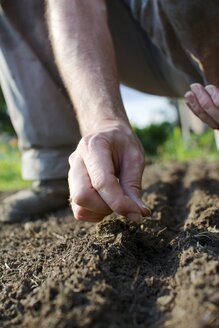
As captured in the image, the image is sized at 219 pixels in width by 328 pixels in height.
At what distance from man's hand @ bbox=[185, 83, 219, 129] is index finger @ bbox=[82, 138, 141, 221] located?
1.85 ft

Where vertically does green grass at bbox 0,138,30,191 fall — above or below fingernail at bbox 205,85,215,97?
below

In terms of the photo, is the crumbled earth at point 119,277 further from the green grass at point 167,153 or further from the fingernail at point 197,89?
the green grass at point 167,153

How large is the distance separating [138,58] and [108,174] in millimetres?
1721

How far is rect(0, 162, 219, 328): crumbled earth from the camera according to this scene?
1.05 m

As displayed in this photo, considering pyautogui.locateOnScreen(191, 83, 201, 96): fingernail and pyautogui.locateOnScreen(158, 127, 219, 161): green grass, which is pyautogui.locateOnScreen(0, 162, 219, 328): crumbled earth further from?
pyautogui.locateOnScreen(158, 127, 219, 161): green grass

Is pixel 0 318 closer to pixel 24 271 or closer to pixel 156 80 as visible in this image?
pixel 24 271

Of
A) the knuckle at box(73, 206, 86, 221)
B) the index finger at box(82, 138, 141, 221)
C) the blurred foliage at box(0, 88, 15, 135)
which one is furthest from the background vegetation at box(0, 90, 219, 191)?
the blurred foliage at box(0, 88, 15, 135)

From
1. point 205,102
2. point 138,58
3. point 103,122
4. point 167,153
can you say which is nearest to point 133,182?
point 103,122

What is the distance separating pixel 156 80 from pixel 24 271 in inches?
74.0

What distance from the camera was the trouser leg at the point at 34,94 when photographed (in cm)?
258

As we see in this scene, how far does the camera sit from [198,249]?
4.46ft

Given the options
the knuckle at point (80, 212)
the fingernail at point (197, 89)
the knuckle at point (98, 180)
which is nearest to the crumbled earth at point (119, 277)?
the knuckle at point (80, 212)

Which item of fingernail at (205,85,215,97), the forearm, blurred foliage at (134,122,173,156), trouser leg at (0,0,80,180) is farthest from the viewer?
Result: blurred foliage at (134,122,173,156)

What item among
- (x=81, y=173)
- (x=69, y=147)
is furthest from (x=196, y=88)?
(x=69, y=147)
